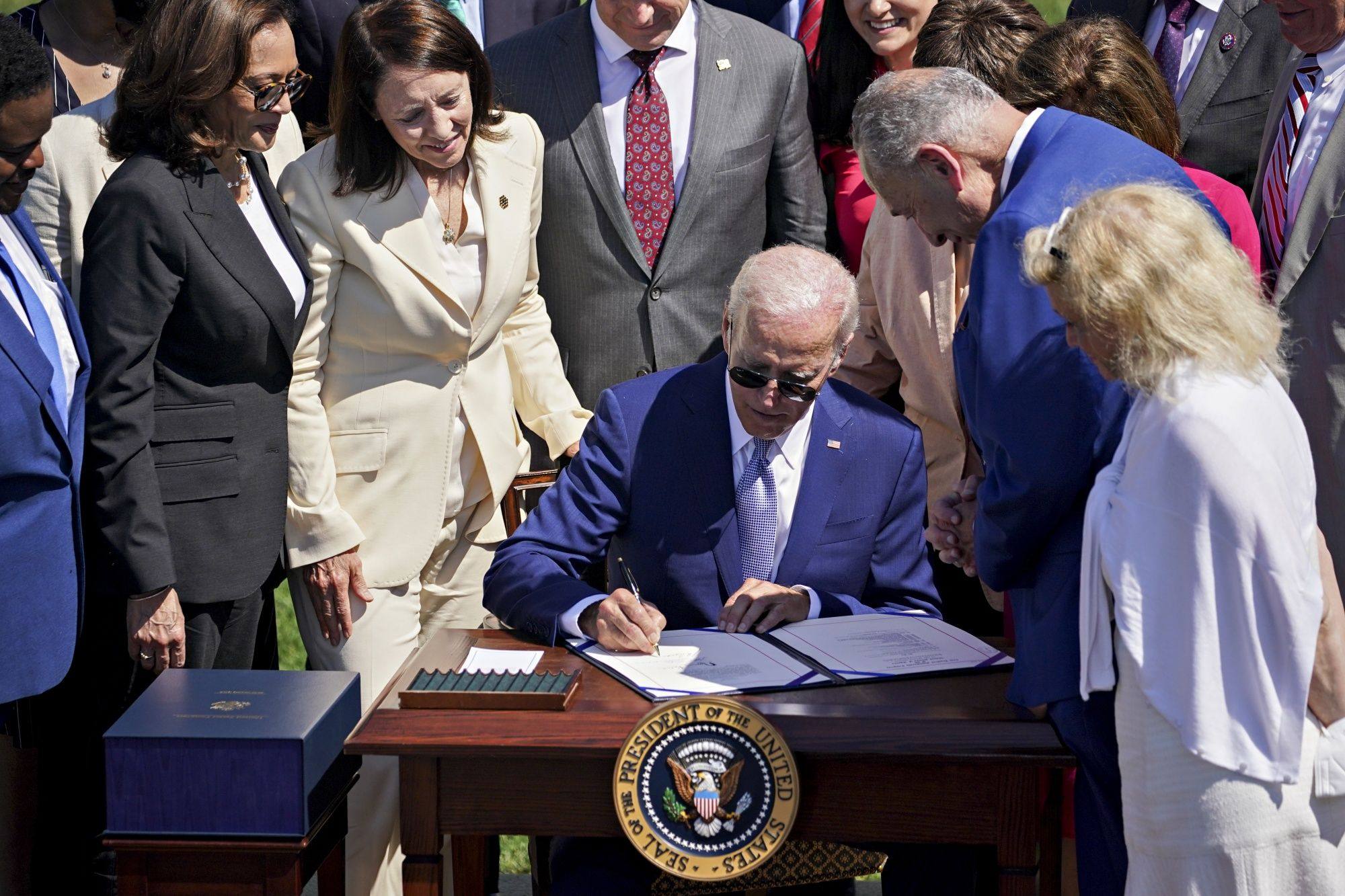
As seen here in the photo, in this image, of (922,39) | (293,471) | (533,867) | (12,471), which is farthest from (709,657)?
(922,39)

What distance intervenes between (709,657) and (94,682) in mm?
A: 1538

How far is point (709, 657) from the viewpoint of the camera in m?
2.82

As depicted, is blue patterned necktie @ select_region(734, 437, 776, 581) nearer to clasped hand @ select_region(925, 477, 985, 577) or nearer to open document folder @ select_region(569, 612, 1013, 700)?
open document folder @ select_region(569, 612, 1013, 700)

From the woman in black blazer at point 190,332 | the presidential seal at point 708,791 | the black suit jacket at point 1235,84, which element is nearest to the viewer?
the presidential seal at point 708,791

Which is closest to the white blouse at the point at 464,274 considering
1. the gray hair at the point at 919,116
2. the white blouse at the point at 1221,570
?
the gray hair at the point at 919,116

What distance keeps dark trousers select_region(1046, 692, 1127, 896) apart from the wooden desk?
0.14 feet

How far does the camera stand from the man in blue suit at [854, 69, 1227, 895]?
8.12 feet

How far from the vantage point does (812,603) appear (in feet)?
10.1

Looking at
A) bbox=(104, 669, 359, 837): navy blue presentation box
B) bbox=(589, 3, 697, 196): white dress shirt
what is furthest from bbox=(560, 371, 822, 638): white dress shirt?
bbox=(104, 669, 359, 837): navy blue presentation box

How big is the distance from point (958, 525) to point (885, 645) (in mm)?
283

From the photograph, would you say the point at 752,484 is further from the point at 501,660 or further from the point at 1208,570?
the point at 1208,570

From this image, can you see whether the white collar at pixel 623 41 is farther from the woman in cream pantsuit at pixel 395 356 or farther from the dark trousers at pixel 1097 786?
the dark trousers at pixel 1097 786

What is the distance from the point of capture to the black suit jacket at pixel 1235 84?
3957 millimetres

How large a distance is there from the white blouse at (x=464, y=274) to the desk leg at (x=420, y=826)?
1231 millimetres
